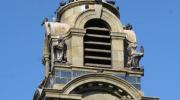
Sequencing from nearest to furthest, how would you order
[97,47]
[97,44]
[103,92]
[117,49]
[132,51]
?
1. [103,92]
2. [117,49]
3. [97,44]
4. [97,47]
5. [132,51]

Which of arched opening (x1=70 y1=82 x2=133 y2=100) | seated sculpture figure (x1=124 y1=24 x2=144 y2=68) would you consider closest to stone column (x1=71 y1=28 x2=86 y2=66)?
arched opening (x1=70 y1=82 x2=133 y2=100)

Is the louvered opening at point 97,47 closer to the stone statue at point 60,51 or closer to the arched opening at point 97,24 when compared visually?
the arched opening at point 97,24

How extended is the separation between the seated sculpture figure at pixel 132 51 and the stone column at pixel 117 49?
2.09ft

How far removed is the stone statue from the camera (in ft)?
176

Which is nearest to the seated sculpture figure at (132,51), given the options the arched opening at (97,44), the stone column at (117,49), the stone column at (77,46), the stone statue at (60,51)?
the stone column at (117,49)

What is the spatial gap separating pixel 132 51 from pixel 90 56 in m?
2.93

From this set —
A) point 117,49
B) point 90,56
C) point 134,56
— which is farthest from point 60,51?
point 134,56

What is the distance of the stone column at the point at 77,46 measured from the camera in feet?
176

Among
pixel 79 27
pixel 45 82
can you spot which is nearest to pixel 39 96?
pixel 45 82

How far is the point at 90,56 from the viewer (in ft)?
179

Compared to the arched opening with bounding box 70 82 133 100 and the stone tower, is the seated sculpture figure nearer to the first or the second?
the stone tower

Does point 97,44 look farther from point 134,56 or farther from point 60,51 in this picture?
point 60,51
